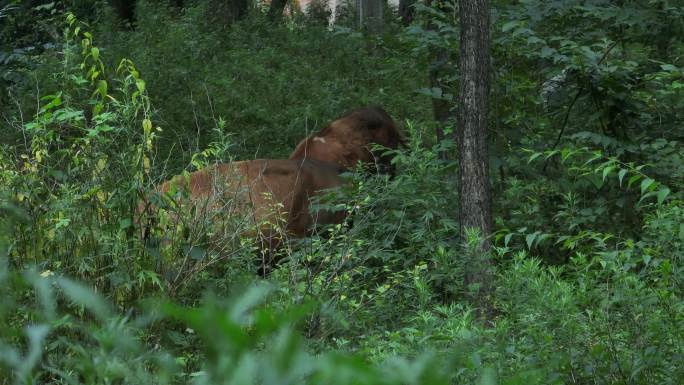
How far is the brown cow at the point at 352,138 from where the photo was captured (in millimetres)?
10047

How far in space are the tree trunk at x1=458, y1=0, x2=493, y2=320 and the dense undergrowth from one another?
0.79ft

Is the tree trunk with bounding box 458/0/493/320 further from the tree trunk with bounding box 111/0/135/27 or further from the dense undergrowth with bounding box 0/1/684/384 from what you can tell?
the tree trunk with bounding box 111/0/135/27

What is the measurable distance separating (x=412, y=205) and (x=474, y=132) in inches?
28.3

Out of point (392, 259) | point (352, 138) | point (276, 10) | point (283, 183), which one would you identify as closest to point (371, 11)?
point (276, 10)

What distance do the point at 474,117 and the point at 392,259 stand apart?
3.61 ft

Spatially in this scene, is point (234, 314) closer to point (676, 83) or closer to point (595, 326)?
point (595, 326)

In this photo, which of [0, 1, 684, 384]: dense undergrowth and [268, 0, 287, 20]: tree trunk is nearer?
[0, 1, 684, 384]: dense undergrowth

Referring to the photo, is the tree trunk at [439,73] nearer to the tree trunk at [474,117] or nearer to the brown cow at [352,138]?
the brown cow at [352,138]

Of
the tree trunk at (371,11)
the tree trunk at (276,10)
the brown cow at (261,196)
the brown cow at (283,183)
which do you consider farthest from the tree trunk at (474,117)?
the tree trunk at (276,10)

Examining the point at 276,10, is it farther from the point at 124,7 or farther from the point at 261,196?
the point at 261,196

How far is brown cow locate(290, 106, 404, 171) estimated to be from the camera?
1005 centimetres

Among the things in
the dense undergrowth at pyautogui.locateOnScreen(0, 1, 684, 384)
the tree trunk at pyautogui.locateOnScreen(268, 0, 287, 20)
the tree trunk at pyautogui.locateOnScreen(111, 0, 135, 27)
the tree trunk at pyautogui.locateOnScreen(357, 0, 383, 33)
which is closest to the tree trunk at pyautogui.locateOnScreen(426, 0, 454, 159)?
the dense undergrowth at pyautogui.locateOnScreen(0, 1, 684, 384)

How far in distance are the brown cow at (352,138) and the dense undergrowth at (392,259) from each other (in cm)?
97

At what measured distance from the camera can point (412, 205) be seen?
6.96 metres
